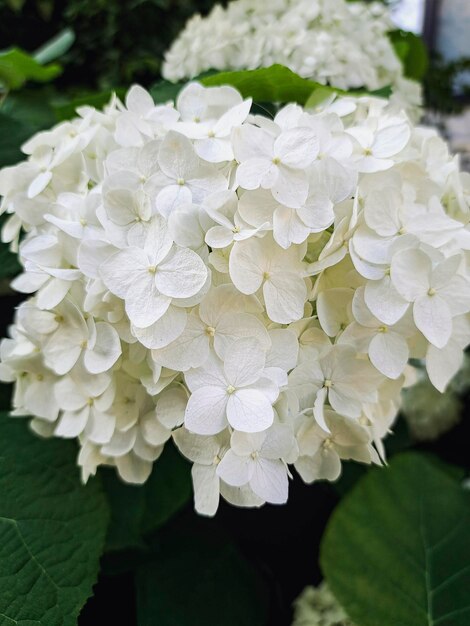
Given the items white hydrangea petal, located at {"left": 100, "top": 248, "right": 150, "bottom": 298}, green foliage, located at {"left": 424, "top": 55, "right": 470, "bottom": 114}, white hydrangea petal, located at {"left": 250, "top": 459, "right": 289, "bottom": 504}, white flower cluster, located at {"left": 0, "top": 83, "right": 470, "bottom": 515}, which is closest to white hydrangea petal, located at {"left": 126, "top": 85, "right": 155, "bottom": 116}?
white flower cluster, located at {"left": 0, "top": 83, "right": 470, "bottom": 515}

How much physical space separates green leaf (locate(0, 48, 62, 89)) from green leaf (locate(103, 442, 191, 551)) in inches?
14.2

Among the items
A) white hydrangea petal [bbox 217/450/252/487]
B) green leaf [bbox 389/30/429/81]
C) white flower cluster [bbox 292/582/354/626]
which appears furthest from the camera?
green leaf [bbox 389/30/429/81]

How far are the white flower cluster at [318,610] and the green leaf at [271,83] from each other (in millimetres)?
397

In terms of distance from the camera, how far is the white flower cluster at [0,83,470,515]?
1.01ft

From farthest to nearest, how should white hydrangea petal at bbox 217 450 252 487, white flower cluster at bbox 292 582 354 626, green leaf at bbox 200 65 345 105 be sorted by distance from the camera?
1. white flower cluster at bbox 292 582 354 626
2. green leaf at bbox 200 65 345 105
3. white hydrangea petal at bbox 217 450 252 487

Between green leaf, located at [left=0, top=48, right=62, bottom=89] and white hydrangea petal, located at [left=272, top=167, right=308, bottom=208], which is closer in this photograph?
white hydrangea petal, located at [left=272, top=167, right=308, bottom=208]

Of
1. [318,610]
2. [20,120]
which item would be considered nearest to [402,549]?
[318,610]

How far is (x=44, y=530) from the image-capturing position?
0.40m

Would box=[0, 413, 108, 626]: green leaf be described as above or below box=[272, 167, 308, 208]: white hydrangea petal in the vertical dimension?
below

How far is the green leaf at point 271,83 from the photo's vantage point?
17.4 inches

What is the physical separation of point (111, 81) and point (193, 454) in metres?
0.80

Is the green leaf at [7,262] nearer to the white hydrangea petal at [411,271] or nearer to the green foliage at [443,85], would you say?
the white hydrangea petal at [411,271]

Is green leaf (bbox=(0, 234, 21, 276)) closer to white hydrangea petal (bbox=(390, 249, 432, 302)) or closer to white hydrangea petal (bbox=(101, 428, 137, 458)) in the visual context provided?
white hydrangea petal (bbox=(101, 428, 137, 458))


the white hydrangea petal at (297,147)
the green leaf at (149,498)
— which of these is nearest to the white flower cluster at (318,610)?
the green leaf at (149,498)
